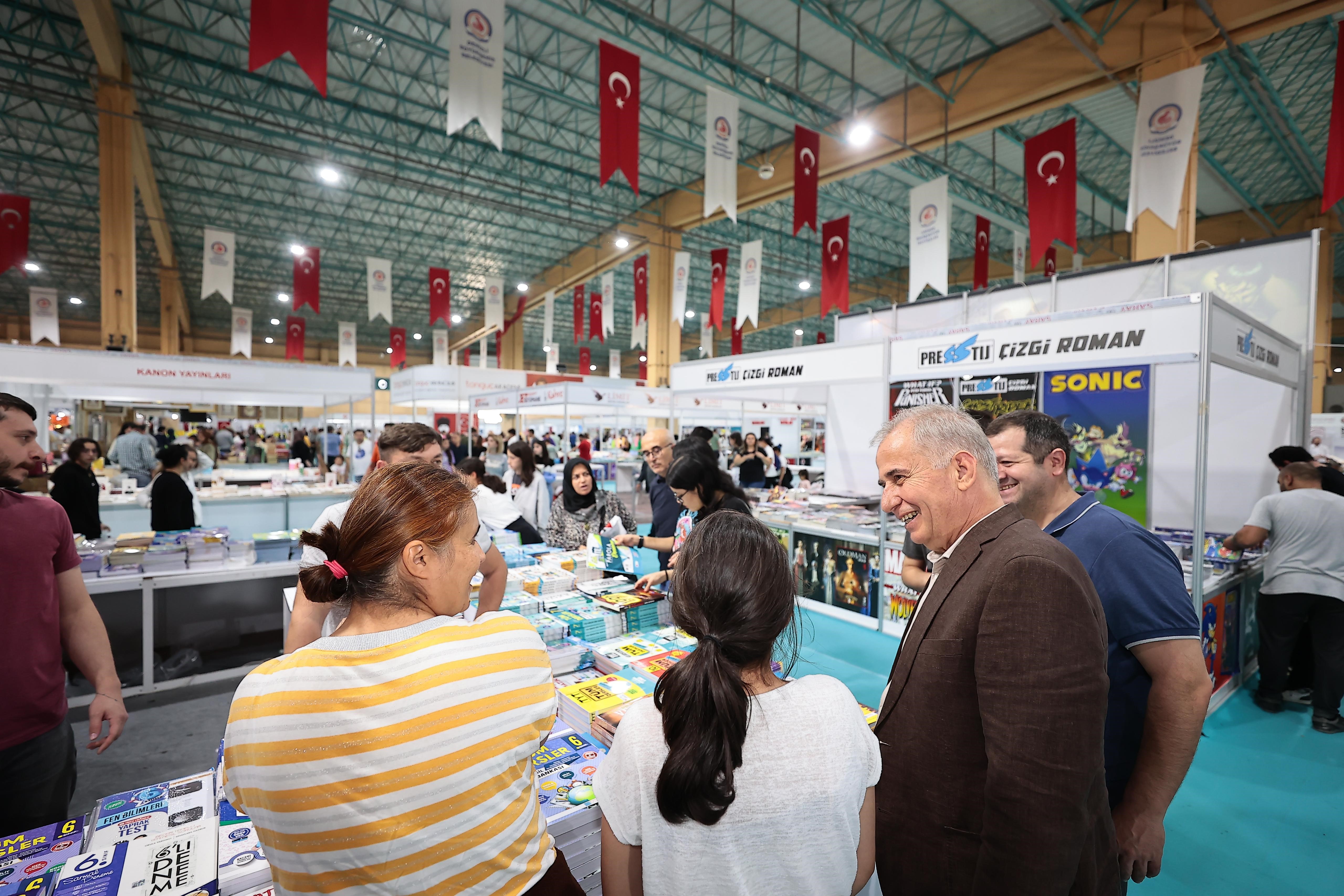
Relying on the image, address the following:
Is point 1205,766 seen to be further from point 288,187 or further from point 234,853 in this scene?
point 288,187

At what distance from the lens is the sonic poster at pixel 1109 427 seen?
15.6 ft

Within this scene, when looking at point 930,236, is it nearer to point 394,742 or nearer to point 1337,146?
point 1337,146

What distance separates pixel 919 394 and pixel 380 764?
4.43 meters

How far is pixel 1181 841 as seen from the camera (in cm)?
242

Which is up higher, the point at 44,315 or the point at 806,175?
the point at 806,175

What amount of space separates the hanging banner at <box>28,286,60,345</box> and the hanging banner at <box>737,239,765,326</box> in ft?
37.9

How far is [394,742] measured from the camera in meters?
0.80

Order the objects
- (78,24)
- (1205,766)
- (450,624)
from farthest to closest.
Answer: (78,24) → (1205,766) → (450,624)

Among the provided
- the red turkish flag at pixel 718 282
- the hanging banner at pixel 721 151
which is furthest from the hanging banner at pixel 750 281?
the hanging banner at pixel 721 151

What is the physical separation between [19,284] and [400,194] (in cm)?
1617

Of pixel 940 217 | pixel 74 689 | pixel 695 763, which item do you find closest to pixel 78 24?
pixel 74 689

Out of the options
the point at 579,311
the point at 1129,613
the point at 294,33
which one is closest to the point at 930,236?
the point at 294,33

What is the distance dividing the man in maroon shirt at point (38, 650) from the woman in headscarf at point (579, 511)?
8.50ft

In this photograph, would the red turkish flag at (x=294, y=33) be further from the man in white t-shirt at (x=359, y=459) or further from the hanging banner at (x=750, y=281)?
the hanging banner at (x=750, y=281)
